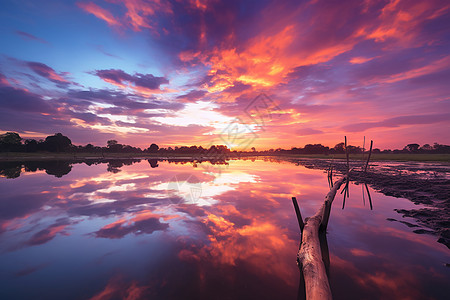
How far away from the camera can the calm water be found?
13.3 ft

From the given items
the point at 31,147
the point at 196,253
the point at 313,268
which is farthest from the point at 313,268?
the point at 31,147

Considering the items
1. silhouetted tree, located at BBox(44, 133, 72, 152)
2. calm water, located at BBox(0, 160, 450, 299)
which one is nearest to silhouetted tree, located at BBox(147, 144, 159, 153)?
silhouetted tree, located at BBox(44, 133, 72, 152)

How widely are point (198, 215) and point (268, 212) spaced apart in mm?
3764

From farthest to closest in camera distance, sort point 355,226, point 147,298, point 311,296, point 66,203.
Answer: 1. point 66,203
2. point 355,226
3. point 147,298
4. point 311,296

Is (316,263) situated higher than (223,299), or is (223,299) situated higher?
(316,263)

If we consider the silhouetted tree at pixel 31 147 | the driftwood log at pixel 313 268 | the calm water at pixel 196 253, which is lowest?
the calm water at pixel 196 253

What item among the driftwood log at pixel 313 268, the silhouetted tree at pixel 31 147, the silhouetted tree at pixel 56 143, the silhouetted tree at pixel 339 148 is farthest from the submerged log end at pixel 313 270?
the silhouetted tree at pixel 339 148

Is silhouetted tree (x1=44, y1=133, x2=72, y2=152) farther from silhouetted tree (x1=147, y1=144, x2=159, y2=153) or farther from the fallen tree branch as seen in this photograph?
the fallen tree branch

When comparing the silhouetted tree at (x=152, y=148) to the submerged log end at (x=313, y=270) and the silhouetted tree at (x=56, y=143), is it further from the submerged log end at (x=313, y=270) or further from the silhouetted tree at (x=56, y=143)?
the submerged log end at (x=313, y=270)

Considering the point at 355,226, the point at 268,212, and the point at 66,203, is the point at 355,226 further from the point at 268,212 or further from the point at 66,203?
the point at 66,203

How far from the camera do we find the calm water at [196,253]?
4.05 m

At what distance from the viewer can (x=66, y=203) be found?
1052 centimetres

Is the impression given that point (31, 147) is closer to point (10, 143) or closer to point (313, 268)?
point (10, 143)

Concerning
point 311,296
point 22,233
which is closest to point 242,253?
point 311,296
